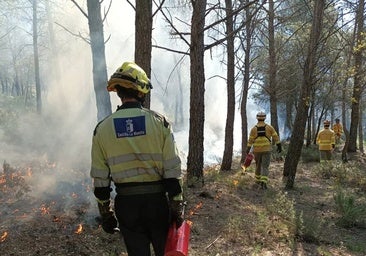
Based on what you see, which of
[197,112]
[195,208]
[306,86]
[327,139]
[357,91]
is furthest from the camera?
[357,91]

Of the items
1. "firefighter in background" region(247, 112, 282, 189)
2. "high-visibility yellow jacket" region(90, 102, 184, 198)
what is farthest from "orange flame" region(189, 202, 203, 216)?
"high-visibility yellow jacket" region(90, 102, 184, 198)

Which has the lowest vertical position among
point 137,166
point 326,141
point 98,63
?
point 326,141

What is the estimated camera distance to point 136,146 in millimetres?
2801

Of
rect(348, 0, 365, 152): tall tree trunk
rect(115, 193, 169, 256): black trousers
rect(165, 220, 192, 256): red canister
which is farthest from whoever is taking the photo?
rect(348, 0, 365, 152): tall tree trunk

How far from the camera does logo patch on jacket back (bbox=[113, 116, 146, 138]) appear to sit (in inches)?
110

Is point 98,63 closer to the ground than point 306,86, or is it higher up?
higher up

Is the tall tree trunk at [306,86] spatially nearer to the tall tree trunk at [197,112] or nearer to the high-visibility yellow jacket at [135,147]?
the tall tree trunk at [197,112]

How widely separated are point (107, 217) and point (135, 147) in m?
0.69

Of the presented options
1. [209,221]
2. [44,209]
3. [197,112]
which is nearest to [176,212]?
[209,221]

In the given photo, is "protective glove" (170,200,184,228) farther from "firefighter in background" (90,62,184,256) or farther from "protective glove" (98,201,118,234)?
"protective glove" (98,201,118,234)

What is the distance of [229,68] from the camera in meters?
12.2

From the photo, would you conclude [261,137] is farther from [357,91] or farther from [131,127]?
[357,91]

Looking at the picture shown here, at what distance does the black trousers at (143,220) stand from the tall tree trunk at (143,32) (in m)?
3.05

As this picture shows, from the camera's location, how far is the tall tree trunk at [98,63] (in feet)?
32.4
